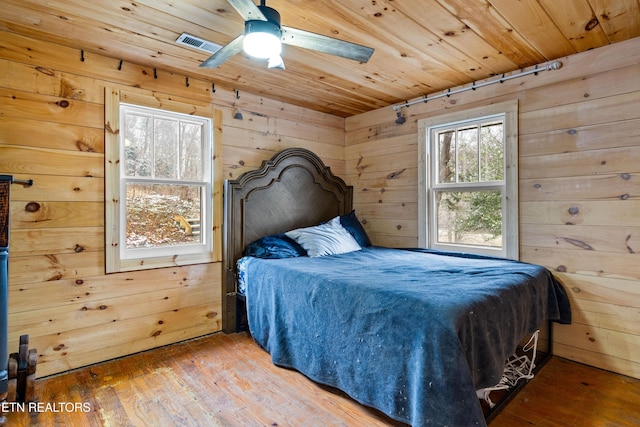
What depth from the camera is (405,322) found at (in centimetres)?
160

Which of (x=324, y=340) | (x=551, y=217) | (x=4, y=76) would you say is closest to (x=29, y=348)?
(x=4, y=76)

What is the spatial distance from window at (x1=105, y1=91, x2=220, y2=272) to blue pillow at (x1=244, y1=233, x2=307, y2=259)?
0.34 metres

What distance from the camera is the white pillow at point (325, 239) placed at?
117 inches

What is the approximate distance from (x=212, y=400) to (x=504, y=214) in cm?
249

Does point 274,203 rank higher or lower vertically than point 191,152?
lower

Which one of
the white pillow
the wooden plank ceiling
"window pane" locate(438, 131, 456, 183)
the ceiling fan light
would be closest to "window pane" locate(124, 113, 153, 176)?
the wooden plank ceiling

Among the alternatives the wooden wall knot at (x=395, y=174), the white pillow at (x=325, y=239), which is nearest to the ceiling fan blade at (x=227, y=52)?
the white pillow at (x=325, y=239)

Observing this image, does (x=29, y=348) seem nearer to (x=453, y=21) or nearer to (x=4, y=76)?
(x=4, y=76)

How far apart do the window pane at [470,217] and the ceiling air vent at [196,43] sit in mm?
2256

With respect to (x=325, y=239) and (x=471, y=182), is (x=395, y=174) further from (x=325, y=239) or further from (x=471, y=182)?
(x=325, y=239)

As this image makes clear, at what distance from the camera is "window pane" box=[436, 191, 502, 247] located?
114 inches

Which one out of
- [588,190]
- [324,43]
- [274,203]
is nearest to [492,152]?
[588,190]

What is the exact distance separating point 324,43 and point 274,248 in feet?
5.57

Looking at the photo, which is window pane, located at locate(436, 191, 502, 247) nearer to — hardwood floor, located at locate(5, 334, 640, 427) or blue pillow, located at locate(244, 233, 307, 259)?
hardwood floor, located at locate(5, 334, 640, 427)
